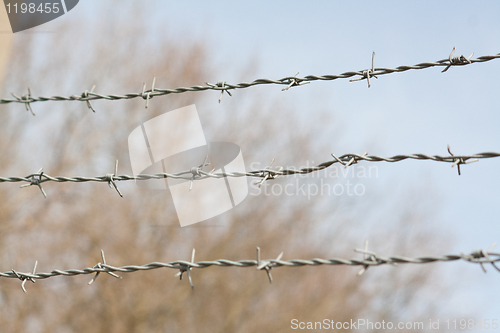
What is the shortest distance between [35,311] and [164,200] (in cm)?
479

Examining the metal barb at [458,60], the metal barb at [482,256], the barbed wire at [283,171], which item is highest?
the metal barb at [458,60]

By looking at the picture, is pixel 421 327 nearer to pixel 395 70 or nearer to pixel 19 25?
pixel 395 70

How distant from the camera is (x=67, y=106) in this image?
13008mm

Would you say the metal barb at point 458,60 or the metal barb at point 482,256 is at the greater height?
the metal barb at point 458,60

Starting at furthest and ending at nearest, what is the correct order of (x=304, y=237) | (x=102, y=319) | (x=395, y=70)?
(x=304, y=237) → (x=102, y=319) → (x=395, y=70)

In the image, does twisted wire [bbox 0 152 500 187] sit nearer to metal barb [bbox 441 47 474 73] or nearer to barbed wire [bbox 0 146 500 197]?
barbed wire [bbox 0 146 500 197]

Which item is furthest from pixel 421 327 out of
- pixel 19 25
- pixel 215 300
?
pixel 19 25

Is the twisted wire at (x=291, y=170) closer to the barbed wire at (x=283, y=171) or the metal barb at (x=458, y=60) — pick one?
the barbed wire at (x=283, y=171)

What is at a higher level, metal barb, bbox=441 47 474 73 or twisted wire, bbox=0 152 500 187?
metal barb, bbox=441 47 474 73

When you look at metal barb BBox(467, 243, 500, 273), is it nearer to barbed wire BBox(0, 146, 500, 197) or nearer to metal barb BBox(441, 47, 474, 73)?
barbed wire BBox(0, 146, 500, 197)

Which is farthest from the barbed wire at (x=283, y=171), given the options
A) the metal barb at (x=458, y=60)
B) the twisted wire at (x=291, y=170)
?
the metal barb at (x=458, y=60)

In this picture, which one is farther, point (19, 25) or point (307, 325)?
point (307, 325)

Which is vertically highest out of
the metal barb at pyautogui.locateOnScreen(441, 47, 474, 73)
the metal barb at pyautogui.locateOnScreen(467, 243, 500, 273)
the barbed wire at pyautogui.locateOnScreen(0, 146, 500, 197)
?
the metal barb at pyautogui.locateOnScreen(441, 47, 474, 73)

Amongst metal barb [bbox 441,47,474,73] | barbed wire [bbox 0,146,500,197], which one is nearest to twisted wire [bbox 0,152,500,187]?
barbed wire [bbox 0,146,500,197]
